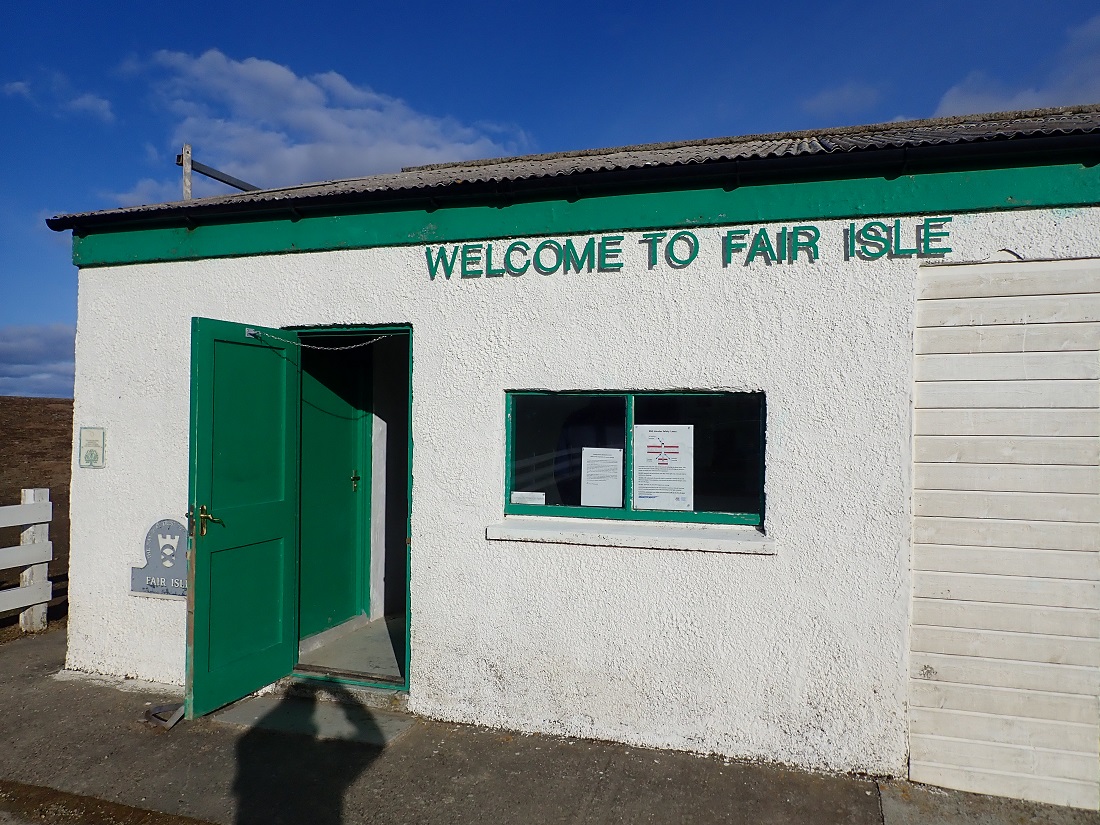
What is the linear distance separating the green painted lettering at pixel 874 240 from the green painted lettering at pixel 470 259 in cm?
235

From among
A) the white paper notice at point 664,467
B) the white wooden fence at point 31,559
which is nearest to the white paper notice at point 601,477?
the white paper notice at point 664,467

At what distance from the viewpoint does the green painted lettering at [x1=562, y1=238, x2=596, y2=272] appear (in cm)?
461

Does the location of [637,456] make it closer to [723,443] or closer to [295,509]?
[723,443]

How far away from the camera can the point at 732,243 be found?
437 cm

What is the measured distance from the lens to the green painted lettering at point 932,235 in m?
4.09

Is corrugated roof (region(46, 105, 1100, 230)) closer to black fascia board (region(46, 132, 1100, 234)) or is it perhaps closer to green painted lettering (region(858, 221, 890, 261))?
black fascia board (region(46, 132, 1100, 234))

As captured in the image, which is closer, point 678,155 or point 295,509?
point 678,155

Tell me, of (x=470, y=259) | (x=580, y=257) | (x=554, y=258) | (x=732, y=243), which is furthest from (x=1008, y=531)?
(x=470, y=259)

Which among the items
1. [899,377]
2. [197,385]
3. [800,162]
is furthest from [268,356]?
[899,377]

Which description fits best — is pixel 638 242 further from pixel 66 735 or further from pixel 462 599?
pixel 66 735

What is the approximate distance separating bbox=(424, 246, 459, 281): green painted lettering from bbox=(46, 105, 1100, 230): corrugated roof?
0.38m

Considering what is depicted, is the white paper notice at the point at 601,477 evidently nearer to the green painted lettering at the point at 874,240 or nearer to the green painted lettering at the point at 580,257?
the green painted lettering at the point at 580,257

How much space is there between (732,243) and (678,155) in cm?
129

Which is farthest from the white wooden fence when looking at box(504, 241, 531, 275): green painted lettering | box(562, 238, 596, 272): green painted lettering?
box(562, 238, 596, 272): green painted lettering
